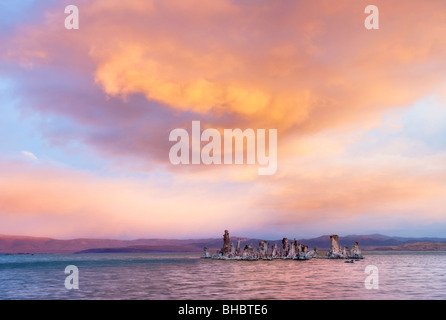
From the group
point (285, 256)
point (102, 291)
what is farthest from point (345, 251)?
point (102, 291)

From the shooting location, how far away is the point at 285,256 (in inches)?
7160
